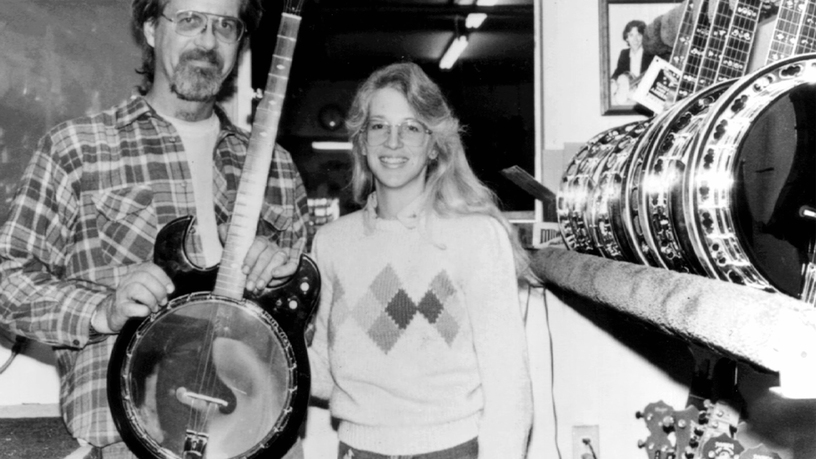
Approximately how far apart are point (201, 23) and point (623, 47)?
61.5 inches

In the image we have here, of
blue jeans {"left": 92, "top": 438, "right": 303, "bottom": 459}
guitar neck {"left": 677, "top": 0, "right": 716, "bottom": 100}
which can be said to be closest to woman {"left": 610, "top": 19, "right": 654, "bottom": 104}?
guitar neck {"left": 677, "top": 0, "right": 716, "bottom": 100}

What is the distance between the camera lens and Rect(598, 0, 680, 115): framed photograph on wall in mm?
2537

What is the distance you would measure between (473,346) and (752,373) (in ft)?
2.71

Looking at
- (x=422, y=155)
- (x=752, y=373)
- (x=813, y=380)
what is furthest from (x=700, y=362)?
(x=813, y=380)

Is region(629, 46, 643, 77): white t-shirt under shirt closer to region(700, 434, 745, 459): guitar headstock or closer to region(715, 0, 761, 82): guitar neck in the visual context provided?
region(715, 0, 761, 82): guitar neck

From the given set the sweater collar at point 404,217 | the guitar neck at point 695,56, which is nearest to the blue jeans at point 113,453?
the sweater collar at point 404,217

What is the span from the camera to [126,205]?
1.58 metres

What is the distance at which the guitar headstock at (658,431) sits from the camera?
5.68 feet

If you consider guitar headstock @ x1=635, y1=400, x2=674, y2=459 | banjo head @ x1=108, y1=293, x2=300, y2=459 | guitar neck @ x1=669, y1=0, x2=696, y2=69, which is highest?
guitar neck @ x1=669, y1=0, x2=696, y2=69

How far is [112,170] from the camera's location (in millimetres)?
1588

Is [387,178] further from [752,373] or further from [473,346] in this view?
[752,373]

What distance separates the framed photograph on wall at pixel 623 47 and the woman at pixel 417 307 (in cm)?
102

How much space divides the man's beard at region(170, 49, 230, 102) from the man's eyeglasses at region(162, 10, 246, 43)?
48mm

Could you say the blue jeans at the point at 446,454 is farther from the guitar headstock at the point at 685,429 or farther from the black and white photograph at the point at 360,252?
the guitar headstock at the point at 685,429
